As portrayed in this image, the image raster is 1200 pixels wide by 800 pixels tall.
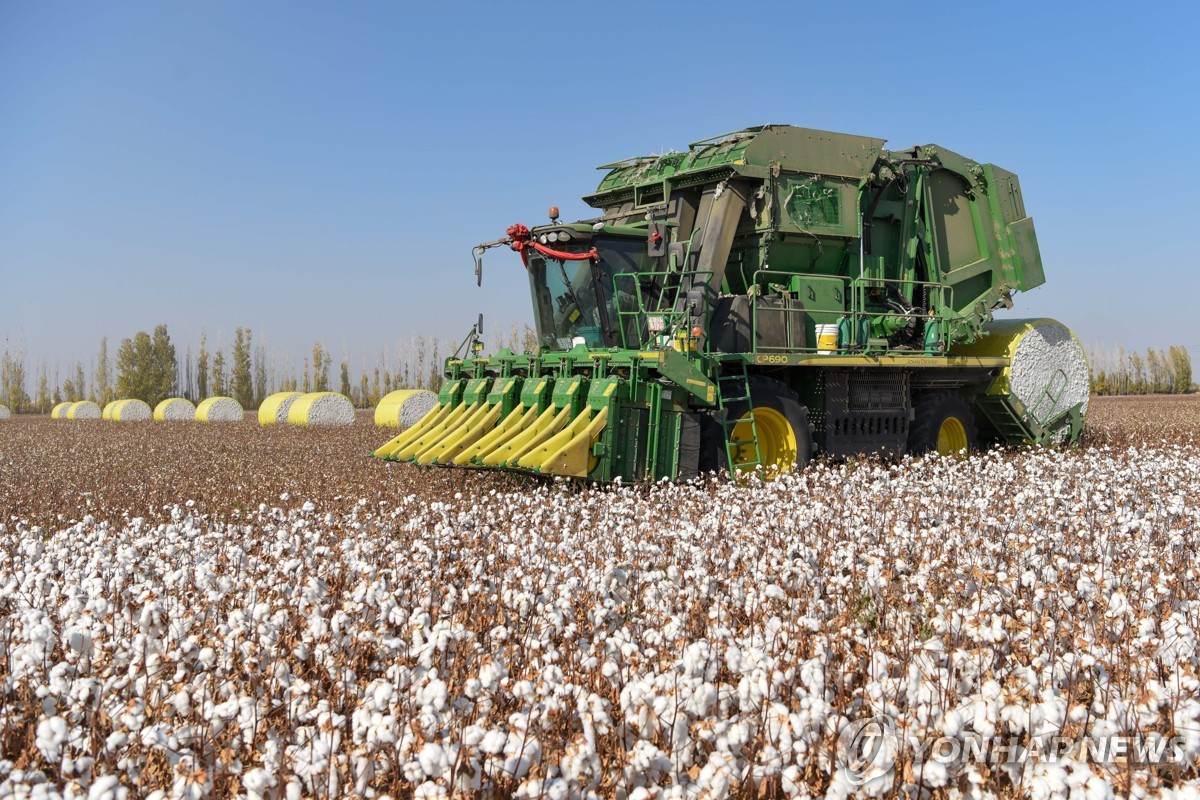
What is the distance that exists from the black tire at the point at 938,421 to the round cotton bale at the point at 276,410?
2018 centimetres

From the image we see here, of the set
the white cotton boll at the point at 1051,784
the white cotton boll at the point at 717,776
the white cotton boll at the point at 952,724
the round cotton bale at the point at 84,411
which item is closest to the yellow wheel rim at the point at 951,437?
the white cotton boll at the point at 952,724

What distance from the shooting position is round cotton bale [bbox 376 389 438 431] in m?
23.7

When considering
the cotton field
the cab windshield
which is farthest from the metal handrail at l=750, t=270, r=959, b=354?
the cotton field

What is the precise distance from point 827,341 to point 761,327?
0.90 meters

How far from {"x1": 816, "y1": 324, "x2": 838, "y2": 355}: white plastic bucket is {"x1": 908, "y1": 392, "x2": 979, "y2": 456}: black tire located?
2.01m

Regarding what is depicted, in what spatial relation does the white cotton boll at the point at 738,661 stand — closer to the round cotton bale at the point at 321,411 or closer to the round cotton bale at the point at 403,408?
the round cotton bale at the point at 403,408

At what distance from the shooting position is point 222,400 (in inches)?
1380

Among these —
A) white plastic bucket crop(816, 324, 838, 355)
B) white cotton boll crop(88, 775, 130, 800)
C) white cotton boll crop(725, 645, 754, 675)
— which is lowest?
white cotton boll crop(88, 775, 130, 800)

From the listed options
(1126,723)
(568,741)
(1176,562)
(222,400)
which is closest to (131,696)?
(568,741)

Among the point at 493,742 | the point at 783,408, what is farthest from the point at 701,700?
the point at 783,408

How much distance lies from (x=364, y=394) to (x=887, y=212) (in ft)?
178

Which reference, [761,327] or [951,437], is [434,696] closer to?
[761,327]

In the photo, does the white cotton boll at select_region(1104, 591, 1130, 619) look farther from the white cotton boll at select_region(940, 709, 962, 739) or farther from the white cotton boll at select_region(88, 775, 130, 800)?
the white cotton boll at select_region(88, 775, 130, 800)

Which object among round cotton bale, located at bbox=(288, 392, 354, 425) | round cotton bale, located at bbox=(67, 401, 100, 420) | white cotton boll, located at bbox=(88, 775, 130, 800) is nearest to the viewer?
white cotton boll, located at bbox=(88, 775, 130, 800)
